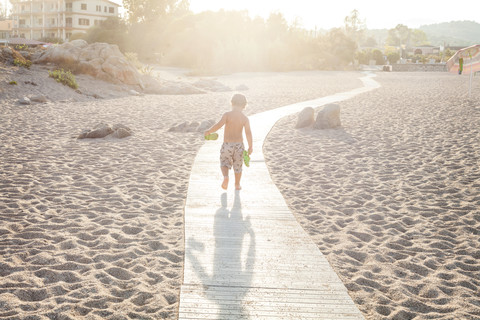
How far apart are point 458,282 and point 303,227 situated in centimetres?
176

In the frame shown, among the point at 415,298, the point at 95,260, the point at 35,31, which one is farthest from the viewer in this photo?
the point at 35,31

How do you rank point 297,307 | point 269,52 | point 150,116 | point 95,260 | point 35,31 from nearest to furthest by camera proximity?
point 297,307
point 95,260
point 150,116
point 269,52
point 35,31

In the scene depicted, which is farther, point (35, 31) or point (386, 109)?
point (35, 31)

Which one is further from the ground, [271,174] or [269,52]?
[269,52]

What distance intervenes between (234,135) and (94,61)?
18025 mm

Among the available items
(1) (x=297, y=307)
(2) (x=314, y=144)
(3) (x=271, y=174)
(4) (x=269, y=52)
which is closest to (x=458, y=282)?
(1) (x=297, y=307)

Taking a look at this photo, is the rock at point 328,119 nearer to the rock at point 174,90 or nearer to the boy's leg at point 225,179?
the boy's leg at point 225,179

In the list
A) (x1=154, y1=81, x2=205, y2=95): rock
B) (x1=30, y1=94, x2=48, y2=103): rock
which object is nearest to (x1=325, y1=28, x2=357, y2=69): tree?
(x1=154, y1=81, x2=205, y2=95): rock

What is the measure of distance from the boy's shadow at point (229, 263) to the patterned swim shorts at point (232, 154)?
3.34 ft

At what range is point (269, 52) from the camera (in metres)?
50.3

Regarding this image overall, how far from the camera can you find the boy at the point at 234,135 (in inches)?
245

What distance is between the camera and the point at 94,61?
2231 centimetres

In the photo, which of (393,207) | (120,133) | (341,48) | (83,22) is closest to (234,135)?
(393,207)

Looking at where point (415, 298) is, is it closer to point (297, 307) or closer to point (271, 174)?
point (297, 307)
